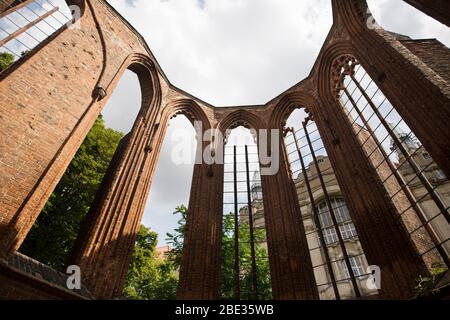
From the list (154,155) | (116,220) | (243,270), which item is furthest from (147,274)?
(154,155)

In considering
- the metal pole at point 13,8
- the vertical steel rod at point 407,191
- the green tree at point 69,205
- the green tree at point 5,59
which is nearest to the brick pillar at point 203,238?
the green tree at point 69,205

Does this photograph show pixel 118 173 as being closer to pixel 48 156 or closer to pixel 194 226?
pixel 48 156

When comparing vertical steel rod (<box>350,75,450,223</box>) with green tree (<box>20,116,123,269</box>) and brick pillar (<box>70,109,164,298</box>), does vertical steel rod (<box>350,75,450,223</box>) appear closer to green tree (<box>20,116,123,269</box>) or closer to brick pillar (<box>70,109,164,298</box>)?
brick pillar (<box>70,109,164,298</box>)

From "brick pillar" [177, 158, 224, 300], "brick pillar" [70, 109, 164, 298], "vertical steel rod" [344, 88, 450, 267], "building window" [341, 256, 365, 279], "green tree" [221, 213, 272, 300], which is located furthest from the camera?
"building window" [341, 256, 365, 279]

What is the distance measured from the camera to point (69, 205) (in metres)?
8.47

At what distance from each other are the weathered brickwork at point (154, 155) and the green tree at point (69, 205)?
6.60 ft

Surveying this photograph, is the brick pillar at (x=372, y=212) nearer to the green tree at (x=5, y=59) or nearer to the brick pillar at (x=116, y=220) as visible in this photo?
the brick pillar at (x=116, y=220)

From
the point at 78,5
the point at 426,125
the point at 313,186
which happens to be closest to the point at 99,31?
the point at 78,5

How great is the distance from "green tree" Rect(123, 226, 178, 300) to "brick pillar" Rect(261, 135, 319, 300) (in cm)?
402

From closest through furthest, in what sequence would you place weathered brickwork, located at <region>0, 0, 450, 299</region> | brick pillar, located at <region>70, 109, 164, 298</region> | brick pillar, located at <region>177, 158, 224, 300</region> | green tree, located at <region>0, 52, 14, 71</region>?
1. weathered brickwork, located at <region>0, 0, 450, 299</region>
2. brick pillar, located at <region>70, 109, 164, 298</region>
3. brick pillar, located at <region>177, 158, 224, 300</region>
4. green tree, located at <region>0, 52, 14, 71</region>

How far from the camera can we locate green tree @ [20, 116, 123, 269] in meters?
7.47

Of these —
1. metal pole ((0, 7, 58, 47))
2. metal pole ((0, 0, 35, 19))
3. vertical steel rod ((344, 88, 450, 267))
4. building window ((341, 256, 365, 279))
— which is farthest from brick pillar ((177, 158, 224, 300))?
building window ((341, 256, 365, 279))

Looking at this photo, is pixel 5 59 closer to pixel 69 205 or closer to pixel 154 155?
pixel 69 205

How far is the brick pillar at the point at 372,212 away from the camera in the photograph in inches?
207
